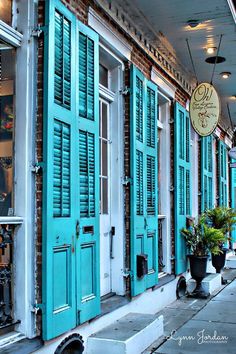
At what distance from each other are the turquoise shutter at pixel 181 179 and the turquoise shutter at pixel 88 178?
341 centimetres

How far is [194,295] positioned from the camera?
27.5ft

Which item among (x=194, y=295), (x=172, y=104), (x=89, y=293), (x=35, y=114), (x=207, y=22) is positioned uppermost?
(x=207, y=22)

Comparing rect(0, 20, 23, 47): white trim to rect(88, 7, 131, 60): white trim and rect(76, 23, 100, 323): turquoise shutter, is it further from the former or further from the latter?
rect(88, 7, 131, 60): white trim

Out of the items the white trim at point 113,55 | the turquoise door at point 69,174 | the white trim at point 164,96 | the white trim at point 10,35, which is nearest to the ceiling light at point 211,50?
the white trim at point 164,96

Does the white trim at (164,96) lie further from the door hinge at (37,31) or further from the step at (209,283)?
the door hinge at (37,31)

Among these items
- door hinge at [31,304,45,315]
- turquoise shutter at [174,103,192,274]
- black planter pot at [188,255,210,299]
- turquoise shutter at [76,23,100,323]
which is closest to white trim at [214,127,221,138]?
turquoise shutter at [174,103,192,274]

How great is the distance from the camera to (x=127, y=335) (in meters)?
5.03

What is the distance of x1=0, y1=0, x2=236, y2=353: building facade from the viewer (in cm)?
421

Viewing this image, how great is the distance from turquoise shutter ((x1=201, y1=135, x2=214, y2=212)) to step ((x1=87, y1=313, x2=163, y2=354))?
521 cm

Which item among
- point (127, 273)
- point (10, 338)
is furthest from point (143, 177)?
point (10, 338)

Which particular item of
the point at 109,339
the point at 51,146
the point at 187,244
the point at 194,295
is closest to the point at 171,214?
the point at 187,244

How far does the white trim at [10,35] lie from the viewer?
13.4ft

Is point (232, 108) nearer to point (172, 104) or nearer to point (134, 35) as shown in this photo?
point (172, 104)

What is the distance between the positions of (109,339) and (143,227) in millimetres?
2047
